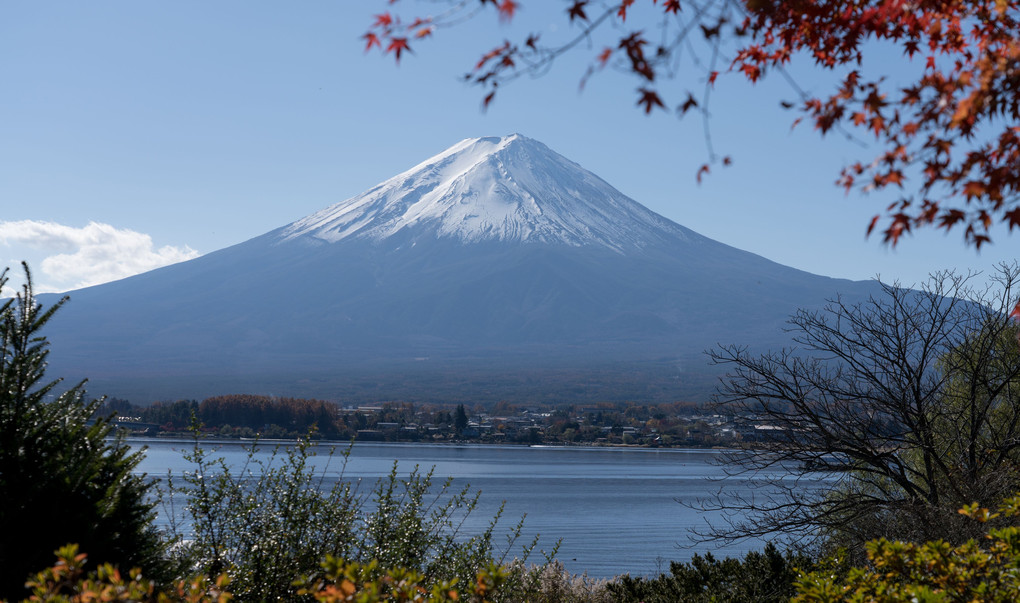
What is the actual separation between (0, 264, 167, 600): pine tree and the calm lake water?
55.0 inches

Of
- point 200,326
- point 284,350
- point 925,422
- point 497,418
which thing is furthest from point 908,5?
point 200,326

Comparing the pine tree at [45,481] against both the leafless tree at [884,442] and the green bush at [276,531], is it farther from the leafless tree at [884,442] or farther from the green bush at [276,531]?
the leafless tree at [884,442]

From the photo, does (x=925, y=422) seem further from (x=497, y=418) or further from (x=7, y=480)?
(x=497, y=418)

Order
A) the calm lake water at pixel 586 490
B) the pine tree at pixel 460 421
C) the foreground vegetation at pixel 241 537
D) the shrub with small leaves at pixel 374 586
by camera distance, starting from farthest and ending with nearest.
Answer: the pine tree at pixel 460 421 → the calm lake water at pixel 586 490 → the foreground vegetation at pixel 241 537 → the shrub with small leaves at pixel 374 586

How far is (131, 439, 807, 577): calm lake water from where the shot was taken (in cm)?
3803

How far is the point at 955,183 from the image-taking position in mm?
3791

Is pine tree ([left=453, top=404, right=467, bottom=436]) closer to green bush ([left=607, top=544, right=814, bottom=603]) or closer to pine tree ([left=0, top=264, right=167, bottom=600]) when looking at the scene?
green bush ([left=607, top=544, right=814, bottom=603])

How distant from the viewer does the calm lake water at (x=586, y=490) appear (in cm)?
3803

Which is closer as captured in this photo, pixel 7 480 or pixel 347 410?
pixel 7 480

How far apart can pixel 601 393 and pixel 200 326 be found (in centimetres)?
10117

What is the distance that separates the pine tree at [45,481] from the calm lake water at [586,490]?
1.40m

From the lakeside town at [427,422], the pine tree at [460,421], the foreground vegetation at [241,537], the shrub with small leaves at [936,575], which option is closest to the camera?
the foreground vegetation at [241,537]

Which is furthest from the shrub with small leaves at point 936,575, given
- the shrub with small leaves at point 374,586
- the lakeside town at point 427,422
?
the lakeside town at point 427,422

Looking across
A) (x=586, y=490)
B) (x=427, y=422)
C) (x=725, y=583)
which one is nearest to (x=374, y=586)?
(x=725, y=583)
